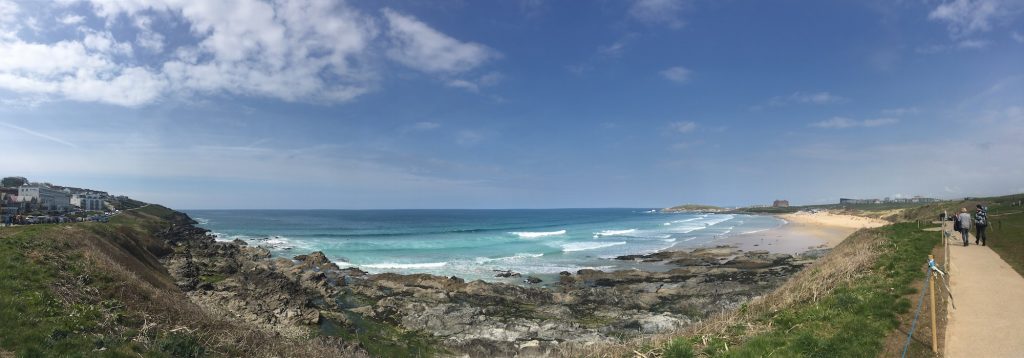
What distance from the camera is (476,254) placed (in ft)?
150

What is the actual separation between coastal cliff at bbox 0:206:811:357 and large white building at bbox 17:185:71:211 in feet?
266

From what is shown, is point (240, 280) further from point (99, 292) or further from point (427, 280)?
point (99, 292)

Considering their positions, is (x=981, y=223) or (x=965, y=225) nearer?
(x=965, y=225)

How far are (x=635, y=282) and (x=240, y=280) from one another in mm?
23785

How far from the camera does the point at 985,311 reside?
8.94 m

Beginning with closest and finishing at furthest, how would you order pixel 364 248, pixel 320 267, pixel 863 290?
pixel 863 290, pixel 320 267, pixel 364 248

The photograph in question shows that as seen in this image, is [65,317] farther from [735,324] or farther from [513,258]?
[513,258]

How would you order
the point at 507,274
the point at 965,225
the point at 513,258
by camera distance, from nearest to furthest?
1. the point at 965,225
2. the point at 507,274
3. the point at 513,258

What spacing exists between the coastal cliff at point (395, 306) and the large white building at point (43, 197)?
8113 centimetres

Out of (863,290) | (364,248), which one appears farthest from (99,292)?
(364,248)

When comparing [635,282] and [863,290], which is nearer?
[863,290]

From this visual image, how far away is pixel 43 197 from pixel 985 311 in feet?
430

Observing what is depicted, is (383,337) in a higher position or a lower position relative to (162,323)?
lower

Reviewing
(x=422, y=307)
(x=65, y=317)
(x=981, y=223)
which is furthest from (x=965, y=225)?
(x=65, y=317)
